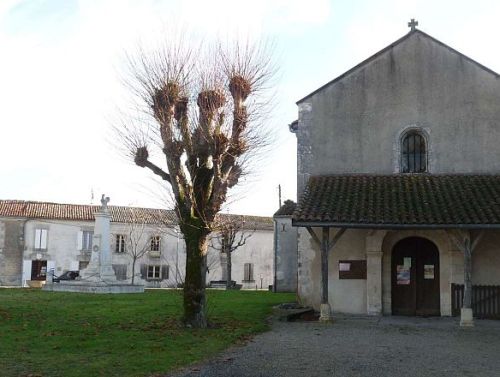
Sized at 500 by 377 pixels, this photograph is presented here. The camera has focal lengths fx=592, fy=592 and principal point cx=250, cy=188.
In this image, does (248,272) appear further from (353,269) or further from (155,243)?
(353,269)

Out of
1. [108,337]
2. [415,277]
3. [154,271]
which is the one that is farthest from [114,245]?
[108,337]

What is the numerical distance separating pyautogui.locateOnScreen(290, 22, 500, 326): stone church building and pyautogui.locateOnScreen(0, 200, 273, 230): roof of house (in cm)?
2644

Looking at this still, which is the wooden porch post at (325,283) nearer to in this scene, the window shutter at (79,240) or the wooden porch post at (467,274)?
the wooden porch post at (467,274)

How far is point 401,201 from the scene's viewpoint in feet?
51.8

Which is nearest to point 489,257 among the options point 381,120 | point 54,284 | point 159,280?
point 381,120

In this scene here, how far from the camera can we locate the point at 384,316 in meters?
16.3

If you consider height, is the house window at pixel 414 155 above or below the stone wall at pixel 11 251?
above

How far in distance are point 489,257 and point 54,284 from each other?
18.4 m

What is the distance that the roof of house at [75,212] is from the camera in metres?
43.5

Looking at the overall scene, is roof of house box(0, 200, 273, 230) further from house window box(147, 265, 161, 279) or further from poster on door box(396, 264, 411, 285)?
poster on door box(396, 264, 411, 285)

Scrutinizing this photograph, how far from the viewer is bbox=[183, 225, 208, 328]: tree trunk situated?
12.5 meters

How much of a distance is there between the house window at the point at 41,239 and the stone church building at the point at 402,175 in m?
30.9

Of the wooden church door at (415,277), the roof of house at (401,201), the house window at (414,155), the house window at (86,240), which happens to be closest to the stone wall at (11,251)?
the house window at (86,240)

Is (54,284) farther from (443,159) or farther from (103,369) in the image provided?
(103,369)
